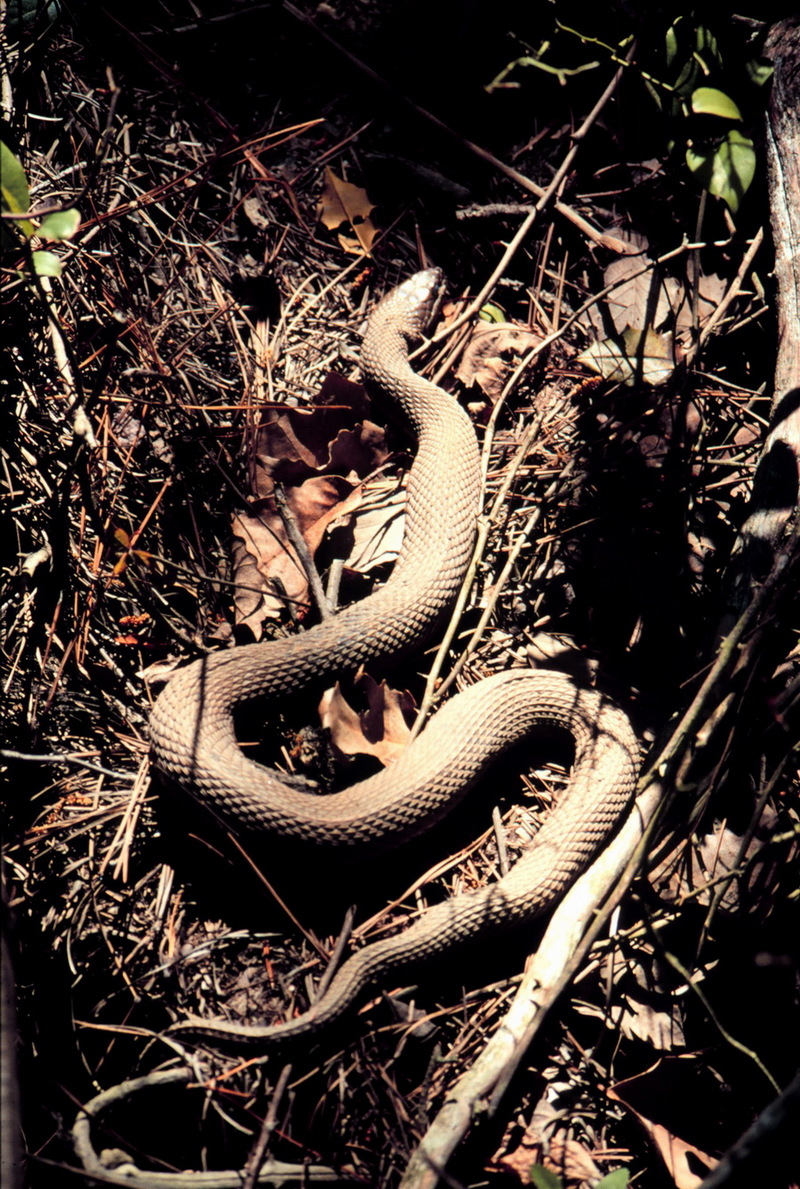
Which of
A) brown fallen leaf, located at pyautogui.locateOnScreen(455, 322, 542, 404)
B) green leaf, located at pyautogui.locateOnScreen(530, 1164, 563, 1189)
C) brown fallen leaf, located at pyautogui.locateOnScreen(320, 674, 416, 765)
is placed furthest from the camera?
brown fallen leaf, located at pyautogui.locateOnScreen(455, 322, 542, 404)

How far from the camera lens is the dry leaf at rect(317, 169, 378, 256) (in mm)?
4215

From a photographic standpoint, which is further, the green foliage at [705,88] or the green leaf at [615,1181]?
the green foliage at [705,88]

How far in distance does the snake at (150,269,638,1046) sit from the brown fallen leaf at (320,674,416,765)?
0.33 ft

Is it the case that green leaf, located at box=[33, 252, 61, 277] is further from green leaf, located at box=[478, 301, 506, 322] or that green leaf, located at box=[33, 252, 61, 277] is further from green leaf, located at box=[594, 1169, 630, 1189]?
green leaf, located at box=[594, 1169, 630, 1189]

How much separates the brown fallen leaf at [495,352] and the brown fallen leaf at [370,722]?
1.80 metres

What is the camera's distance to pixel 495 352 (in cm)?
413

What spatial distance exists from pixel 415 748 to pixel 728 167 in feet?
10.7

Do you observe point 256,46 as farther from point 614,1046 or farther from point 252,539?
point 614,1046

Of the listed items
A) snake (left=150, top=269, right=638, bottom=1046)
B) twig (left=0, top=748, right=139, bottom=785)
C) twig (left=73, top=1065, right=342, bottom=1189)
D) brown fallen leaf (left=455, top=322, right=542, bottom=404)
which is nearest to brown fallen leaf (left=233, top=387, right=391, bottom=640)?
snake (left=150, top=269, right=638, bottom=1046)

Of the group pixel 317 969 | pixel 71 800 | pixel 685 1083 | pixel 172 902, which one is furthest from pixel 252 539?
pixel 685 1083

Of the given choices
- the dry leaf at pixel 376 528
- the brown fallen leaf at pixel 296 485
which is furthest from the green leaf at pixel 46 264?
the dry leaf at pixel 376 528

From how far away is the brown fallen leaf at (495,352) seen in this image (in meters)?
4.09

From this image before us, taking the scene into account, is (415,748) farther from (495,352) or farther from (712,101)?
(712,101)

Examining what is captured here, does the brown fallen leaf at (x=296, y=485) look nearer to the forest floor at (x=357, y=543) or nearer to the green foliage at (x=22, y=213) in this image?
the forest floor at (x=357, y=543)
